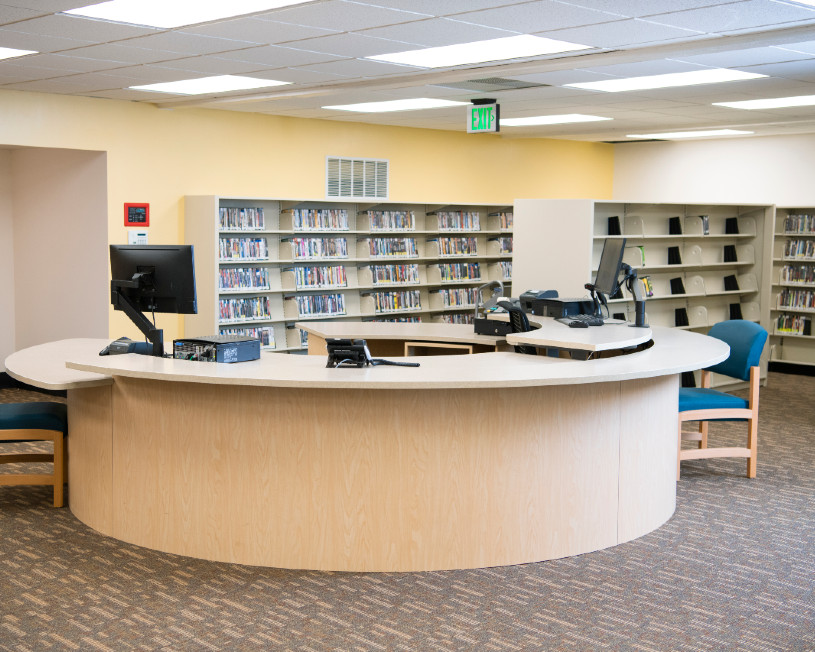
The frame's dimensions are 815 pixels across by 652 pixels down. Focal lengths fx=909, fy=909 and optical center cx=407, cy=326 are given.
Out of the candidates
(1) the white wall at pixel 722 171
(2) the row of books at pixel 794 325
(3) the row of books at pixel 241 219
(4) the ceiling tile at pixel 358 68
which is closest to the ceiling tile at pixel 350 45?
(4) the ceiling tile at pixel 358 68

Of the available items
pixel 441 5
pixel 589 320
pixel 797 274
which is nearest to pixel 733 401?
pixel 589 320

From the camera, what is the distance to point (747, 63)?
583 centimetres

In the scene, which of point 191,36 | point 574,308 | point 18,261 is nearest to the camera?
point 191,36

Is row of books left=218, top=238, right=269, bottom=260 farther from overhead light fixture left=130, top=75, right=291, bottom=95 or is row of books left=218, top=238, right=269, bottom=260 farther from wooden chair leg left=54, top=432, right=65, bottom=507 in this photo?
wooden chair leg left=54, top=432, right=65, bottom=507

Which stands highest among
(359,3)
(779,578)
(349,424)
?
(359,3)

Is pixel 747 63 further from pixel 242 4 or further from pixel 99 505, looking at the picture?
pixel 99 505

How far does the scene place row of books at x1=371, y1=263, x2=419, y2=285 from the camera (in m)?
9.09

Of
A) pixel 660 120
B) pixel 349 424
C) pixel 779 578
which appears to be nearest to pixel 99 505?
pixel 349 424

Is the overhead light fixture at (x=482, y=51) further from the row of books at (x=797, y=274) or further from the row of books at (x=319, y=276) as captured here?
the row of books at (x=797, y=274)

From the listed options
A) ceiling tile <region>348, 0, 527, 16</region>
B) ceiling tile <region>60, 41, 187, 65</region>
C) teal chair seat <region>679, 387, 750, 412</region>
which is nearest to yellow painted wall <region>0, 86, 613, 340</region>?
ceiling tile <region>60, 41, 187, 65</region>

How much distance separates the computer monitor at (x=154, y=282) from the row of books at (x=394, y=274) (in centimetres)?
438

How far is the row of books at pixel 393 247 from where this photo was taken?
904 cm

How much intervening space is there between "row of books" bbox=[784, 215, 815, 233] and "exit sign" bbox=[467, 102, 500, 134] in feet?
15.0

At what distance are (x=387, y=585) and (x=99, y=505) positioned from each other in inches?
63.5
